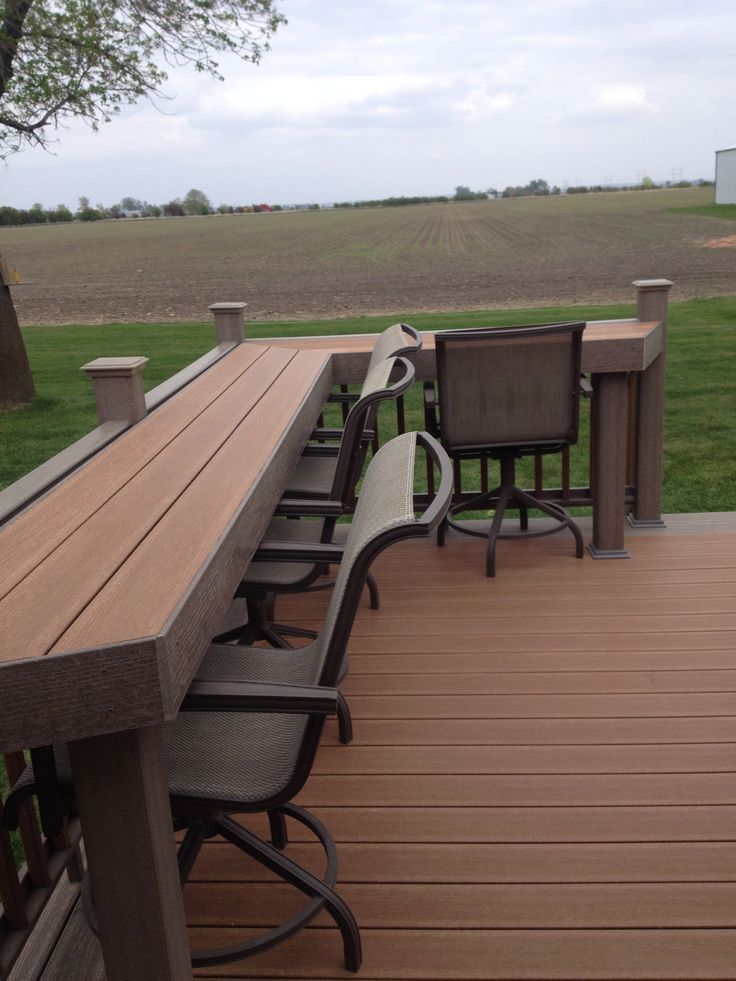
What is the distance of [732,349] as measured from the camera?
356 inches

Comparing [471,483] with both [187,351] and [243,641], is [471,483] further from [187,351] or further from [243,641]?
[187,351]

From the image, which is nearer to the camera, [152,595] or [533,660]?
[152,595]

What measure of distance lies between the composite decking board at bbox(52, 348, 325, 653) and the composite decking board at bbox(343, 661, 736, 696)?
0.84 metres

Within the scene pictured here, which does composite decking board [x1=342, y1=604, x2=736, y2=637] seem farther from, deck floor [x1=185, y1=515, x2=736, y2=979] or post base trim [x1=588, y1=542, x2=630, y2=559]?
post base trim [x1=588, y1=542, x2=630, y2=559]

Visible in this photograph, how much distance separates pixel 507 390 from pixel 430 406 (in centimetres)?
32

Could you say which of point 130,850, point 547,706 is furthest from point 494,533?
point 130,850

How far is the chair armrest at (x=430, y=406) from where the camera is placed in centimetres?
370

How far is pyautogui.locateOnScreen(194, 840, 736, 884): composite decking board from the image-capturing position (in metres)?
1.89

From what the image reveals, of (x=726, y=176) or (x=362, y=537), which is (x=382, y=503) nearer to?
(x=362, y=537)

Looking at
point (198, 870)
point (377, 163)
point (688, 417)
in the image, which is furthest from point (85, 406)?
point (377, 163)

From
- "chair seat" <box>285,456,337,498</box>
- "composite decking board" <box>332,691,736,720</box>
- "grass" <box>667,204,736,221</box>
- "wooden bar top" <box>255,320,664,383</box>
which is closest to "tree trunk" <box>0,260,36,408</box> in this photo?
"wooden bar top" <box>255,320,664,383</box>

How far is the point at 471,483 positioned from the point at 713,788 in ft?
12.2

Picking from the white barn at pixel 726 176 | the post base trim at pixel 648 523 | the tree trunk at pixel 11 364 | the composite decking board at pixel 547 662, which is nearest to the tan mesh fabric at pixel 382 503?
the composite decking board at pixel 547 662

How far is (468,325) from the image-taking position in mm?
11461
